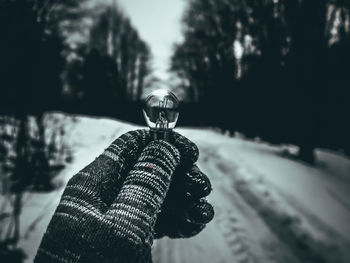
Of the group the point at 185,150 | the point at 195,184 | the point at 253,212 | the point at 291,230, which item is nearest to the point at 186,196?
the point at 195,184

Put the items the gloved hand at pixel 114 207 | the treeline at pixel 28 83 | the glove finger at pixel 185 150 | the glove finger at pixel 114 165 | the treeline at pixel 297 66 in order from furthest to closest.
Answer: the treeline at pixel 297 66
the treeline at pixel 28 83
the glove finger at pixel 185 150
the glove finger at pixel 114 165
the gloved hand at pixel 114 207

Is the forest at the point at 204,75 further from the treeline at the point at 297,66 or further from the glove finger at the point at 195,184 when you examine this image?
the glove finger at the point at 195,184

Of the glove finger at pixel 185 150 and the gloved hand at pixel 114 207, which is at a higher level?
the glove finger at pixel 185 150

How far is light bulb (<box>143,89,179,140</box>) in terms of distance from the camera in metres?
0.85

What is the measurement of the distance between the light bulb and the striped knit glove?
0.07m

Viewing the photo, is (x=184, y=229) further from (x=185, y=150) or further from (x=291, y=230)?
(x=291, y=230)

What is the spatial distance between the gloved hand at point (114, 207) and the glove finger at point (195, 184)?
80 mm

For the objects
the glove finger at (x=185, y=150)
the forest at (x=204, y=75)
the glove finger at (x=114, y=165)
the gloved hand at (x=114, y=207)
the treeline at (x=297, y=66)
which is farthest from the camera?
the treeline at (x=297, y=66)

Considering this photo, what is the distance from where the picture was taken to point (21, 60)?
2363 mm

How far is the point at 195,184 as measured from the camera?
0.91m

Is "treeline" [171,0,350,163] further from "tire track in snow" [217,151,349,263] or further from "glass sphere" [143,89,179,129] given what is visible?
"glass sphere" [143,89,179,129]

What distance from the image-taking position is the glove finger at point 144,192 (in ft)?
2.35

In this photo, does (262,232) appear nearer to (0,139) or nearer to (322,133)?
(0,139)

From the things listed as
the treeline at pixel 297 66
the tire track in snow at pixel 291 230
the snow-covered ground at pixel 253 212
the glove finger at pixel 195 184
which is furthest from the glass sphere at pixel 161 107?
the treeline at pixel 297 66
